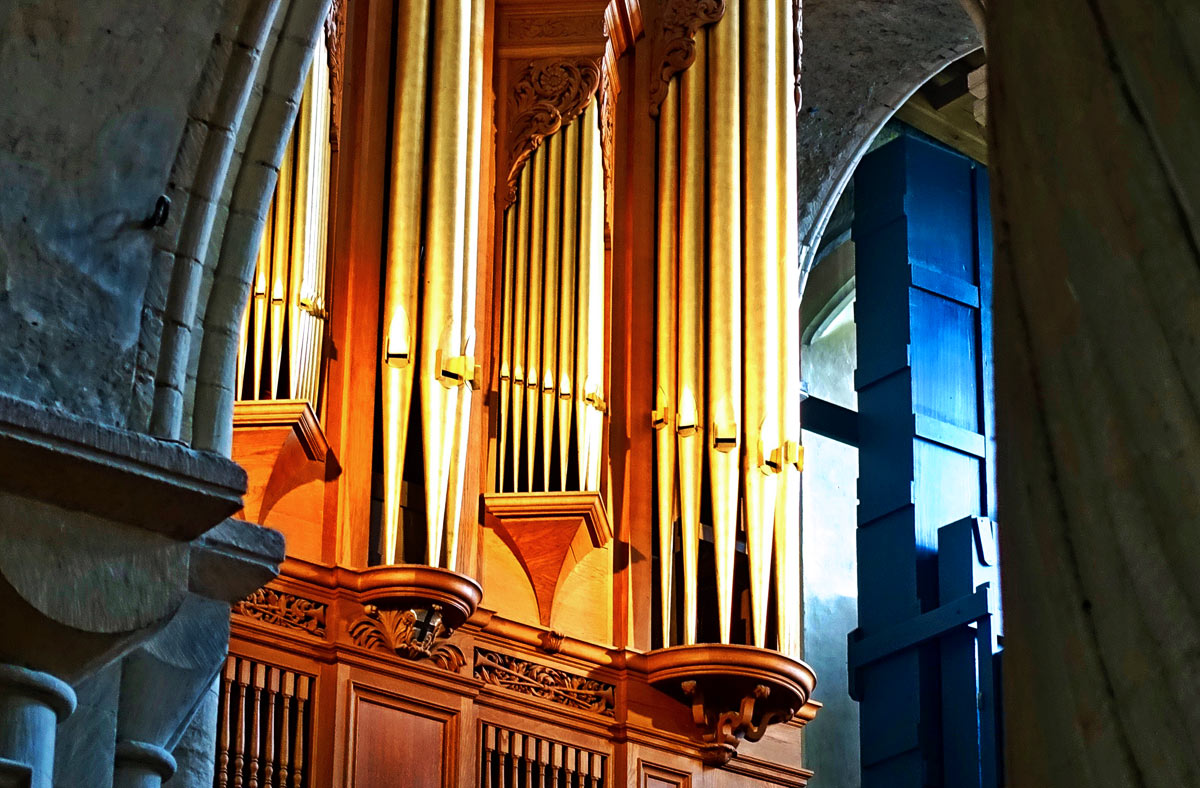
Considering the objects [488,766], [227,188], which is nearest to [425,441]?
[488,766]

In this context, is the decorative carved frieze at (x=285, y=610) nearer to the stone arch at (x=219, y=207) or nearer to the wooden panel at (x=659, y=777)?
the wooden panel at (x=659, y=777)

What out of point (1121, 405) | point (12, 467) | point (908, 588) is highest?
point (908, 588)

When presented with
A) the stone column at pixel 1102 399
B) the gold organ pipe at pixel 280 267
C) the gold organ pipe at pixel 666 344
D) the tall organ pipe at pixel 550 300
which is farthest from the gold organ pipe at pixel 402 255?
the stone column at pixel 1102 399

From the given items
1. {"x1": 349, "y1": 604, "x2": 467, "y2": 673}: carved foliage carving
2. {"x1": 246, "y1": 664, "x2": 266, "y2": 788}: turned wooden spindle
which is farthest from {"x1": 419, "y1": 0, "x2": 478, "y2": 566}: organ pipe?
{"x1": 246, "y1": 664, "x2": 266, "y2": 788}: turned wooden spindle

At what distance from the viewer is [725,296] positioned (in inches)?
292

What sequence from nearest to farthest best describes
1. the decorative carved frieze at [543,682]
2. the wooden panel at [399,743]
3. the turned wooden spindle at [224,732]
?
the turned wooden spindle at [224,732] < the wooden panel at [399,743] < the decorative carved frieze at [543,682]

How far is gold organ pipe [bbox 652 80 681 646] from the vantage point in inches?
280

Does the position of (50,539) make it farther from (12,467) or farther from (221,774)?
(221,774)

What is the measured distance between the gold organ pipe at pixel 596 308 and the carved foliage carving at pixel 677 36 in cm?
46

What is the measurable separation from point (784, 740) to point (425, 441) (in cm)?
197

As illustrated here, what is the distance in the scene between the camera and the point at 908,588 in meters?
10.9

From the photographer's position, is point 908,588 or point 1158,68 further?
point 908,588

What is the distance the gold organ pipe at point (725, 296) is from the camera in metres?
7.02

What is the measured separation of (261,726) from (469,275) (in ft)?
5.79
